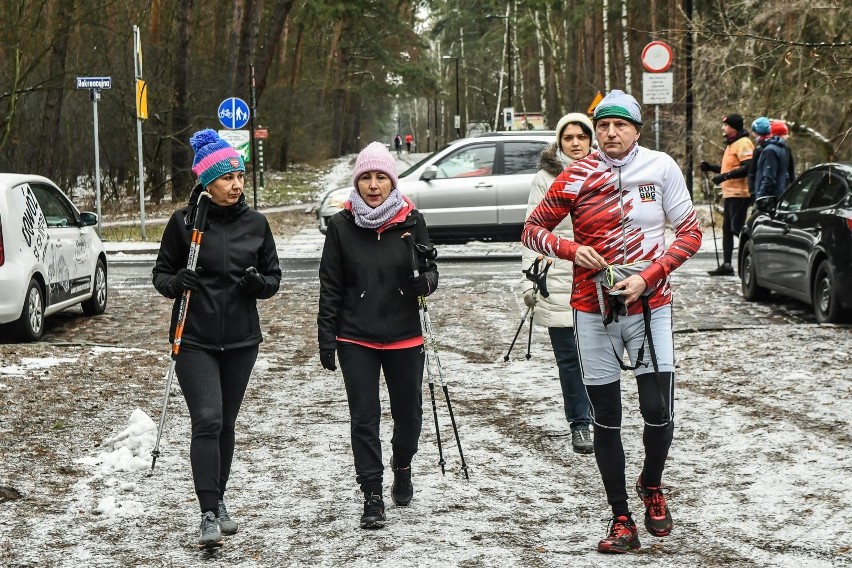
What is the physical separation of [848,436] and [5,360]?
668 cm

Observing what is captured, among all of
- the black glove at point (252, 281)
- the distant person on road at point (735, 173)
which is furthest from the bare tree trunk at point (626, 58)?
the black glove at point (252, 281)

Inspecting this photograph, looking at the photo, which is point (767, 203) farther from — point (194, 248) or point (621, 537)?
point (194, 248)

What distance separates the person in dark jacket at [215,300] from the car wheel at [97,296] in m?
8.88

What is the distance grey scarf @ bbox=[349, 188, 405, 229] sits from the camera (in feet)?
19.7

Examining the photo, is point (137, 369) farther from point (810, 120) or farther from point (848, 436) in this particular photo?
point (810, 120)

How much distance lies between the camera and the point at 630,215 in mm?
5680

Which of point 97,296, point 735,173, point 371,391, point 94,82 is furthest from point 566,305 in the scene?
point 94,82

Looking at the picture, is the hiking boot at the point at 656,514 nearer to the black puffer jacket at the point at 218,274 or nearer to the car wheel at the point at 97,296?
the black puffer jacket at the point at 218,274

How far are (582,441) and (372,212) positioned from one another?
2.34 m

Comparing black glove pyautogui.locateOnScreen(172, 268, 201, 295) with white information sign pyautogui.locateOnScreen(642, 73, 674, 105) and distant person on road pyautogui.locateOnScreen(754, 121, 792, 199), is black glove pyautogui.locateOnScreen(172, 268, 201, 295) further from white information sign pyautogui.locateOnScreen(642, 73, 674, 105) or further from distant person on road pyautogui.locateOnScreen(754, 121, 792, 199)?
white information sign pyautogui.locateOnScreen(642, 73, 674, 105)

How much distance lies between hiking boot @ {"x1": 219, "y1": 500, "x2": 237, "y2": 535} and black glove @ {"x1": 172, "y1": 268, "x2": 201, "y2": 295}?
1022mm

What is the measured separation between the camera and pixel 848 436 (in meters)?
7.78

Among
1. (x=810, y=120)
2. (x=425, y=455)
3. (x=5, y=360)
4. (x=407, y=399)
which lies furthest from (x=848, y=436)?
(x=810, y=120)

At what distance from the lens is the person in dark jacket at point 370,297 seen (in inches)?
238
